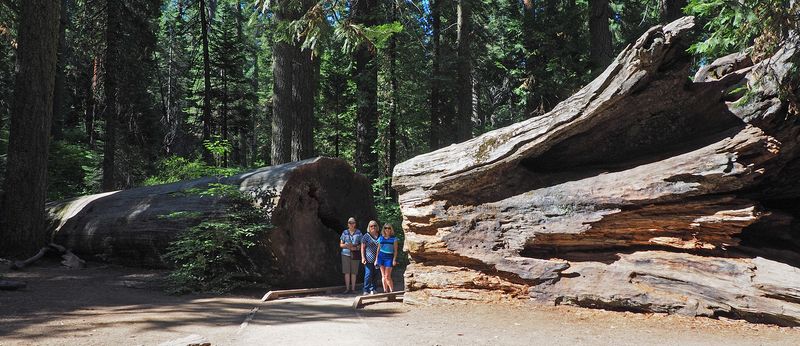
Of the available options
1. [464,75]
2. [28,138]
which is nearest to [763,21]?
[464,75]

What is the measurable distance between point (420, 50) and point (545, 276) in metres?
14.4

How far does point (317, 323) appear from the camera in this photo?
22.7 feet

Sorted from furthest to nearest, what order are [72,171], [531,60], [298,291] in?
[72,171], [531,60], [298,291]

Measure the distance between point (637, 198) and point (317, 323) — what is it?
4691mm

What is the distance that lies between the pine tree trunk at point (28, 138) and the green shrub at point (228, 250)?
342 cm

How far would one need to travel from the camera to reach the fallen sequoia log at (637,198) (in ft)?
22.1

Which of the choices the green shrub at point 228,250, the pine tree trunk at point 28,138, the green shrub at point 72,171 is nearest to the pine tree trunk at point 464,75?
the green shrub at point 228,250

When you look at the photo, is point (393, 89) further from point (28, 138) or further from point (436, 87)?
point (28, 138)

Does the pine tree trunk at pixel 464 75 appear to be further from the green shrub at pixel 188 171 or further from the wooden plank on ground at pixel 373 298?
the wooden plank on ground at pixel 373 298

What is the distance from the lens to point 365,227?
12.7 m

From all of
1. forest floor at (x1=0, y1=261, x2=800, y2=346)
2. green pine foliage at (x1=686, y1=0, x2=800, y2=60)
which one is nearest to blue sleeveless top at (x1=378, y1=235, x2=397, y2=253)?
forest floor at (x1=0, y1=261, x2=800, y2=346)

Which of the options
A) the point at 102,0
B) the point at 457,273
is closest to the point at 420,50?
the point at 102,0

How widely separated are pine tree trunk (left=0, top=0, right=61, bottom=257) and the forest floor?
2751 millimetres

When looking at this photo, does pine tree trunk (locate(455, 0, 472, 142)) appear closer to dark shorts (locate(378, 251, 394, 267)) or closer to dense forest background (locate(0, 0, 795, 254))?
dense forest background (locate(0, 0, 795, 254))
